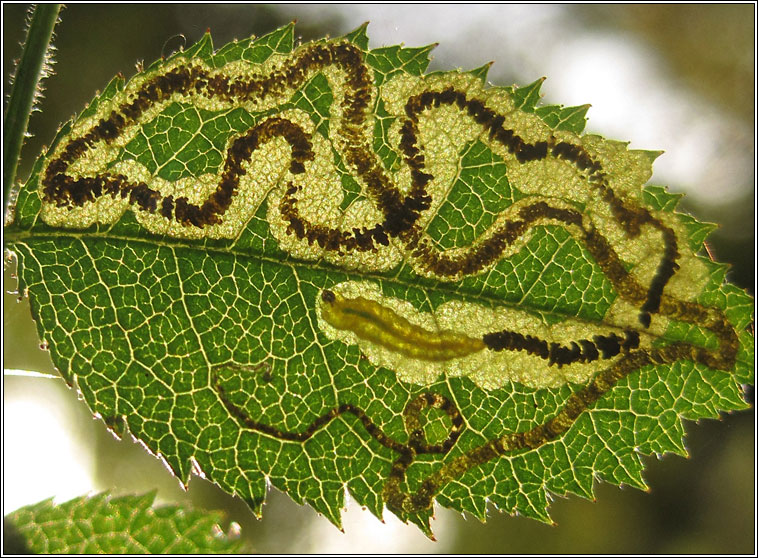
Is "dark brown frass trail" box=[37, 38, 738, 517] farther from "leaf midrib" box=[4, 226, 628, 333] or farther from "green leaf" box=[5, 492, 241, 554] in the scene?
"green leaf" box=[5, 492, 241, 554]

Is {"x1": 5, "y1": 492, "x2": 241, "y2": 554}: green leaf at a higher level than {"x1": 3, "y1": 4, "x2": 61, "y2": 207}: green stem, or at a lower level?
lower

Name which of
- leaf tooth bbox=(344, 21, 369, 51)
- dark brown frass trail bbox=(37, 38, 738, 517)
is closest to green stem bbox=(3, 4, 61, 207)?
dark brown frass trail bbox=(37, 38, 738, 517)

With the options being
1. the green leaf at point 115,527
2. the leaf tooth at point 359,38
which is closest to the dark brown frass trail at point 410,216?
the leaf tooth at point 359,38

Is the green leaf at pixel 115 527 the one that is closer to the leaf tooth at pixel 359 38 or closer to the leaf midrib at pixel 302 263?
the leaf midrib at pixel 302 263

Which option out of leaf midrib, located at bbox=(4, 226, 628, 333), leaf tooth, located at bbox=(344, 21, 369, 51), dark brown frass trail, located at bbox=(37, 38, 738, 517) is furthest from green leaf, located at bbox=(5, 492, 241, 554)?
leaf tooth, located at bbox=(344, 21, 369, 51)

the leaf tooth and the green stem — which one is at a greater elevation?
the leaf tooth

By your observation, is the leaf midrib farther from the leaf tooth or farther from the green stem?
the leaf tooth

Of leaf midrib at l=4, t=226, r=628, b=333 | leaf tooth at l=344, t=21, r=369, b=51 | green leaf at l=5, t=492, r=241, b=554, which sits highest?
leaf tooth at l=344, t=21, r=369, b=51
